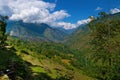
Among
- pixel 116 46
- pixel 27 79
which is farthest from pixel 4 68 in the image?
pixel 116 46

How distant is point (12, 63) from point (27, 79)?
24.9ft

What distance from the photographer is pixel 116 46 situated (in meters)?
62.2

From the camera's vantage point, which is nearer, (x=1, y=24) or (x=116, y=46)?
(x=116, y=46)

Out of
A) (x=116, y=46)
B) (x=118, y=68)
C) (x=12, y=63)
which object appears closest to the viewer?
(x=12, y=63)

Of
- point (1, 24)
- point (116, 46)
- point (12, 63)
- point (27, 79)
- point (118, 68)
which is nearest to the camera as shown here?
point (12, 63)

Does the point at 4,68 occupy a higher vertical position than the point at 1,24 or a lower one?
lower

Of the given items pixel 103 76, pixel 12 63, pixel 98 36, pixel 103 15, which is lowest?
pixel 103 76

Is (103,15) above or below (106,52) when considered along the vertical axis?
above

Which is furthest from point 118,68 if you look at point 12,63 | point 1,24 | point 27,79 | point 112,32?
point 1,24

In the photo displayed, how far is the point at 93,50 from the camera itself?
2712 inches

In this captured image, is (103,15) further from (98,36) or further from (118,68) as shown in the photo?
(118,68)

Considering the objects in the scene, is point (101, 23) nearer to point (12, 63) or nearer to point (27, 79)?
point (27, 79)

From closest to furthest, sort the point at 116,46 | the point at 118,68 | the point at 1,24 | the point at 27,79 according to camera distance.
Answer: the point at 27,79 < the point at 118,68 < the point at 116,46 < the point at 1,24

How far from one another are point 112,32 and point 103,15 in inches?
191
